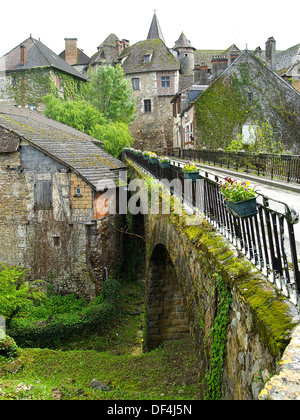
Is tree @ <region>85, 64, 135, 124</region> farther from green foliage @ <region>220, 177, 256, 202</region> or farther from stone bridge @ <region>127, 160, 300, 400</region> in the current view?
green foliage @ <region>220, 177, 256, 202</region>

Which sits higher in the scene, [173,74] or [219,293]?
[173,74]

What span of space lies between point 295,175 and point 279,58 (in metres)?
37.0

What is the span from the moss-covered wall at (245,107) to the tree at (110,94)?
701cm

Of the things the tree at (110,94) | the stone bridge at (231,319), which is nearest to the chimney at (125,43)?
the tree at (110,94)

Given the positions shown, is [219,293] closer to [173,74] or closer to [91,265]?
[91,265]

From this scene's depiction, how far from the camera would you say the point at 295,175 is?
12.0 m

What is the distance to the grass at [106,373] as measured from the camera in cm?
806

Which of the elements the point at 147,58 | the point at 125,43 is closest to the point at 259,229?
the point at 147,58

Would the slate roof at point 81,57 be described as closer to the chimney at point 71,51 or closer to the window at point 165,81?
the chimney at point 71,51

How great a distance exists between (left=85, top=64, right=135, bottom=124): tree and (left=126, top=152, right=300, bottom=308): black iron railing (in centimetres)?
2512

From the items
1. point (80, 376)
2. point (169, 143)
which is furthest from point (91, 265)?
point (169, 143)

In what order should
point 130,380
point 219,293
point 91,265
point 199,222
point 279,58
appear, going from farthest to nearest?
point 279,58, point 91,265, point 130,380, point 199,222, point 219,293
